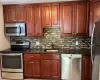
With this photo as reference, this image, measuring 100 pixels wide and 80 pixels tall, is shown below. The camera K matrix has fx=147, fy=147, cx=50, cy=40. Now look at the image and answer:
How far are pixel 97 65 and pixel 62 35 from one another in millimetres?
1802

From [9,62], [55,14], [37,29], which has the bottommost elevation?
[9,62]

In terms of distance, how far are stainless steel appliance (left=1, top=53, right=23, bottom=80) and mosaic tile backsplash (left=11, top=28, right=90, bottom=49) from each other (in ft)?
2.59

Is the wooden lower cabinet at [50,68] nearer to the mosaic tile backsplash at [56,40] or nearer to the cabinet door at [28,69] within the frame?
the cabinet door at [28,69]

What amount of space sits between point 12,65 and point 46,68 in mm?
1036

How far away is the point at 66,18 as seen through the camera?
4.43 meters

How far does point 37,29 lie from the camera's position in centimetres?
460

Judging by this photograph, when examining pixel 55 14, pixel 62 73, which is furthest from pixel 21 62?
pixel 55 14

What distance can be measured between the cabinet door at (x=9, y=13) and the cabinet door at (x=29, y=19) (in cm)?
43

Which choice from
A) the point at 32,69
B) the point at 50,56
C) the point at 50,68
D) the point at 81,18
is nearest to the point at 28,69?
the point at 32,69

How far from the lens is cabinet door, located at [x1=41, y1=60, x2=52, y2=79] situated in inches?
169

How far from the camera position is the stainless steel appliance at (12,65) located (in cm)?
437

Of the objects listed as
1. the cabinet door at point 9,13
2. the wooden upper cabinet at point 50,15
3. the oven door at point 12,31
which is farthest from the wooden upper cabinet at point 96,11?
the cabinet door at point 9,13

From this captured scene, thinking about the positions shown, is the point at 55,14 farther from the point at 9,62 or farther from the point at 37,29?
the point at 9,62

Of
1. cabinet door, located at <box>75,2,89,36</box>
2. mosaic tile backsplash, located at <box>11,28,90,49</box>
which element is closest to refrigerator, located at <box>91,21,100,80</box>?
cabinet door, located at <box>75,2,89,36</box>
